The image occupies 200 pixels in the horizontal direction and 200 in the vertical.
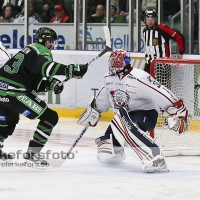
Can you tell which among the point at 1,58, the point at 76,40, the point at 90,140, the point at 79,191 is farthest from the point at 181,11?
the point at 79,191

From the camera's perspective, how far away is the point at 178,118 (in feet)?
18.9

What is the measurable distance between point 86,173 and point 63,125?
130 inches

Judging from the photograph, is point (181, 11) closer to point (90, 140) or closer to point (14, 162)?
point (90, 140)

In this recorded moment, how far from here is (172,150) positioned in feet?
22.2

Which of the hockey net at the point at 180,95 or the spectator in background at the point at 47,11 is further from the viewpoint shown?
the spectator in background at the point at 47,11

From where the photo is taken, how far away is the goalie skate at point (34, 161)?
5.77 m

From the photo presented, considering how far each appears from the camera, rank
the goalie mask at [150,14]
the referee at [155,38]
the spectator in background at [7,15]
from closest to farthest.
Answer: the goalie mask at [150,14], the referee at [155,38], the spectator in background at [7,15]

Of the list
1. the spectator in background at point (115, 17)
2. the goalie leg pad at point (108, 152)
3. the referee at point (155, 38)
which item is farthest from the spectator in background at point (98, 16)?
the goalie leg pad at point (108, 152)

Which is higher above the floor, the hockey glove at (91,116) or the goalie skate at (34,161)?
the hockey glove at (91,116)

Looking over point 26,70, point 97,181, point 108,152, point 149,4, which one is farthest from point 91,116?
point 149,4

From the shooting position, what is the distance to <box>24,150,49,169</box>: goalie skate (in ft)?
18.9

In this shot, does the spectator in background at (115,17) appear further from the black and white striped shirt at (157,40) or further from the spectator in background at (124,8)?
the black and white striped shirt at (157,40)

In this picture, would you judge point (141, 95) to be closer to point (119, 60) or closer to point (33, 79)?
point (119, 60)

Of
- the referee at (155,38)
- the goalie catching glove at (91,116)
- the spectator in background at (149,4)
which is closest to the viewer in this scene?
the goalie catching glove at (91,116)
